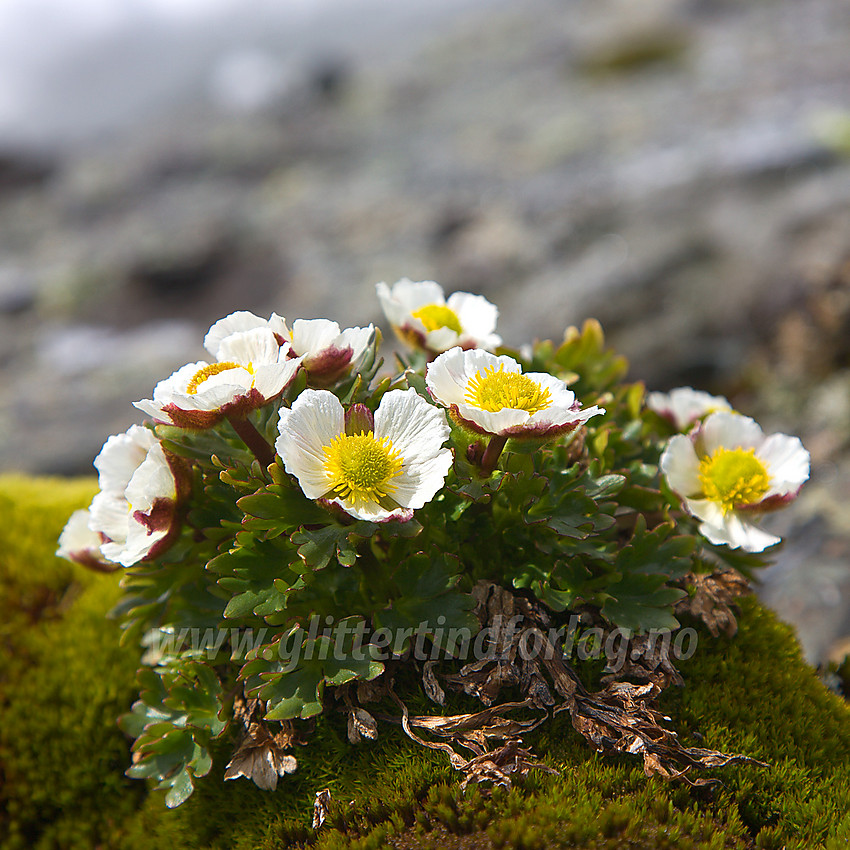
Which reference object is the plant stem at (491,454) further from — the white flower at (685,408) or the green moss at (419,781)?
the white flower at (685,408)

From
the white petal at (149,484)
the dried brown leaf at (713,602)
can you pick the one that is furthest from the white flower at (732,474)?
the white petal at (149,484)

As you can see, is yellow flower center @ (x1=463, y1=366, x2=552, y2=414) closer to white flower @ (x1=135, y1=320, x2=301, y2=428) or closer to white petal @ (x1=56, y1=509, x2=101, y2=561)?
white flower @ (x1=135, y1=320, x2=301, y2=428)

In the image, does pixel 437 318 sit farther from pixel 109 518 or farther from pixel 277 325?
pixel 109 518

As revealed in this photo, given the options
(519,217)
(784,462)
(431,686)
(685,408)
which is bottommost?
(431,686)

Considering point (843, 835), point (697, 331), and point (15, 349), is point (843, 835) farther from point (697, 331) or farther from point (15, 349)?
point (15, 349)

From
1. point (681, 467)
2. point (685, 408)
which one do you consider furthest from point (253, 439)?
point (685, 408)

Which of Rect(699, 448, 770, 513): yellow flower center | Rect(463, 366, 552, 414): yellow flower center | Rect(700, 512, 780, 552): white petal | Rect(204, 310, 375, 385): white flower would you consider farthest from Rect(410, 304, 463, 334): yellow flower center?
Rect(700, 512, 780, 552): white petal

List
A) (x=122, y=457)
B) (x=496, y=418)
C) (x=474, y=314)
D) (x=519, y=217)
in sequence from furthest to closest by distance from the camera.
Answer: (x=519, y=217), (x=474, y=314), (x=122, y=457), (x=496, y=418)
